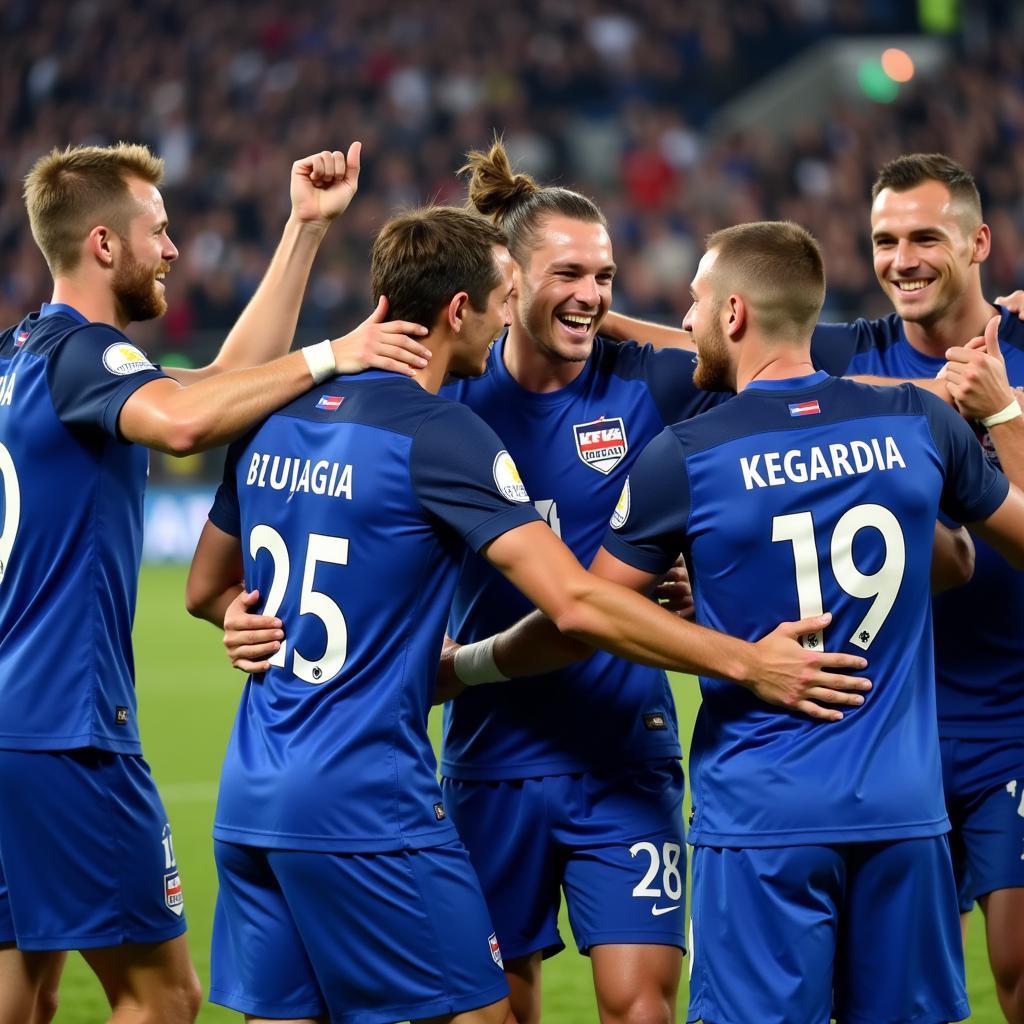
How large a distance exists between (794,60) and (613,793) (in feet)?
75.6

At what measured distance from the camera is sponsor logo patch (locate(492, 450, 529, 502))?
347 centimetres

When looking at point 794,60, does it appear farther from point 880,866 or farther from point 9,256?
point 880,866

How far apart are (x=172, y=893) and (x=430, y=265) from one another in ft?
5.78

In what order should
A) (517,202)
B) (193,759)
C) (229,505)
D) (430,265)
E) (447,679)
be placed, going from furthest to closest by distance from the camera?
1. (193,759)
2. (517,202)
3. (447,679)
4. (229,505)
5. (430,265)

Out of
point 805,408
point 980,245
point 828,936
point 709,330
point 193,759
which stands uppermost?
point 980,245

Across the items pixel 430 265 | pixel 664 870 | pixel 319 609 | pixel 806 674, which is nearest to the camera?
pixel 806 674

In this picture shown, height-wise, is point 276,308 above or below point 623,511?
above

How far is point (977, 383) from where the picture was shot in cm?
391

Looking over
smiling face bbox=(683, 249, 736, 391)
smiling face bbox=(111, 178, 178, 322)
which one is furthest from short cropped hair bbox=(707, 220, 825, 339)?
smiling face bbox=(111, 178, 178, 322)

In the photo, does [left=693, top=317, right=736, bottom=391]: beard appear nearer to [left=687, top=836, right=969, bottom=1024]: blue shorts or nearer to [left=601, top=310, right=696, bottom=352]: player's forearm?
[left=601, top=310, right=696, bottom=352]: player's forearm

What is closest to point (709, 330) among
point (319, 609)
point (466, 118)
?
point (319, 609)

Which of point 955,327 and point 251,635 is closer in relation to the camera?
point 251,635

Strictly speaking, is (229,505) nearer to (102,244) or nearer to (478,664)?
(478,664)

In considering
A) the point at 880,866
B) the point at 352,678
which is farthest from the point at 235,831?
the point at 880,866
